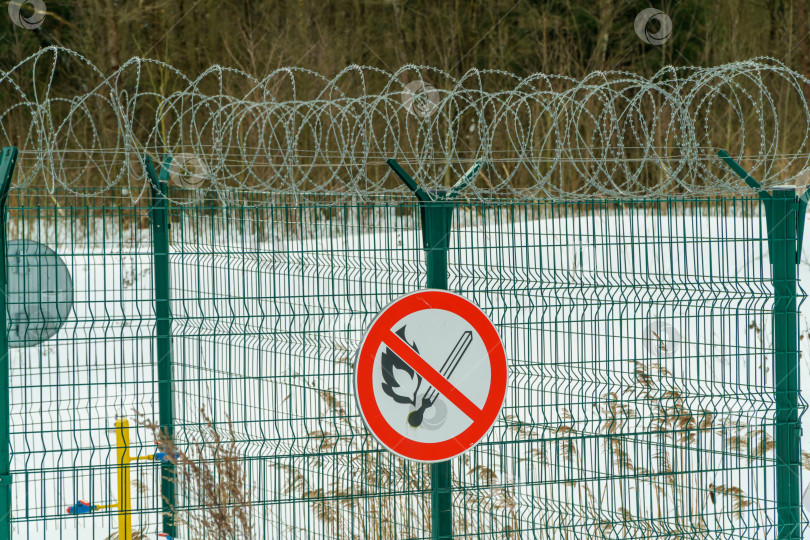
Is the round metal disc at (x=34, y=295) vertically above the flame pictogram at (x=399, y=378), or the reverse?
the round metal disc at (x=34, y=295)

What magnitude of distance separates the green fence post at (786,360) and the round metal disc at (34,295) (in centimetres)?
310

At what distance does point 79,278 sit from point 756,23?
14.5 metres

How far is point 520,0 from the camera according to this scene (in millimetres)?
21578

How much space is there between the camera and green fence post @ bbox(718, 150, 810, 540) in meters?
4.43

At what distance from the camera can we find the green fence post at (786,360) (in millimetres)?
4430

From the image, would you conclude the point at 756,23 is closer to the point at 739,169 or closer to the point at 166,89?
the point at 166,89

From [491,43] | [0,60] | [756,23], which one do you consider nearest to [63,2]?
[0,60]
